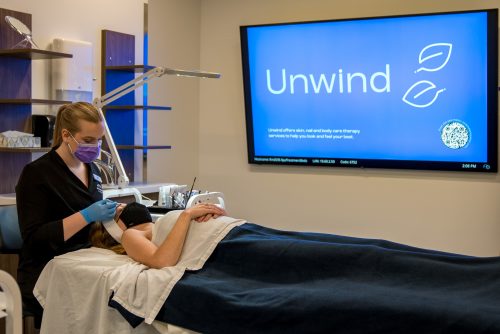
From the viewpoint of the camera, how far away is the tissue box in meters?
3.11

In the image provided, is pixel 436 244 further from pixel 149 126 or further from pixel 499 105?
pixel 149 126

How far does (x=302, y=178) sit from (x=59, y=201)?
2.47 m

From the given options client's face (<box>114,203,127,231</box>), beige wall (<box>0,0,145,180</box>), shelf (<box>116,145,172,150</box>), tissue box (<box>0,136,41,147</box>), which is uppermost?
beige wall (<box>0,0,145,180</box>)

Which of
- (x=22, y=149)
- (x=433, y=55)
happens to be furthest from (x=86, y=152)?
(x=433, y=55)

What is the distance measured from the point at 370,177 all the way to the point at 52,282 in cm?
259

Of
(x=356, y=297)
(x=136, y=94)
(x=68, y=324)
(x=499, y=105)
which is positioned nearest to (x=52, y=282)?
(x=68, y=324)

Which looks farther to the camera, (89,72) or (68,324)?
(89,72)

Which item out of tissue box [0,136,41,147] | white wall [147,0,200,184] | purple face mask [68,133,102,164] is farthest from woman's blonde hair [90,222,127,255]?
white wall [147,0,200,184]

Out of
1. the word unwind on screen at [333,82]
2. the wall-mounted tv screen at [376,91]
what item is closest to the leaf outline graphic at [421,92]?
the wall-mounted tv screen at [376,91]

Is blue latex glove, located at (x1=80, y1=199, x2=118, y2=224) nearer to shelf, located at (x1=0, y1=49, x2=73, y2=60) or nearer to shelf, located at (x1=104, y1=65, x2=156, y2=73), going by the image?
shelf, located at (x1=0, y1=49, x2=73, y2=60)

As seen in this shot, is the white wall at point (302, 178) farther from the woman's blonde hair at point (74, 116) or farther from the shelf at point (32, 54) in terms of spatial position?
the woman's blonde hair at point (74, 116)

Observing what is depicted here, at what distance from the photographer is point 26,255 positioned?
7.25 ft

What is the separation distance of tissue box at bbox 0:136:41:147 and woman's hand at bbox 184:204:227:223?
1290mm

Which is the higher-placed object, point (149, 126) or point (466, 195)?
point (149, 126)
